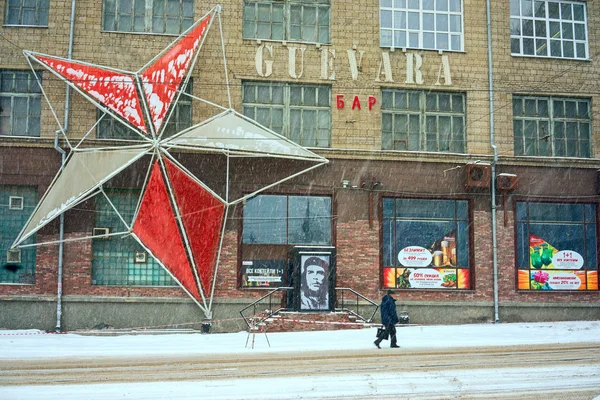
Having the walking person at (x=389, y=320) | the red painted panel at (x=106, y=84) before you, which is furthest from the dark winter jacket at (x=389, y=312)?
the red painted panel at (x=106, y=84)

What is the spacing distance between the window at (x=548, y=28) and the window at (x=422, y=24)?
2.28 meters

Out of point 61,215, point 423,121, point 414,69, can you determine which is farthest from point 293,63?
point 61,215

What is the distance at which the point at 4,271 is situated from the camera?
24.1m

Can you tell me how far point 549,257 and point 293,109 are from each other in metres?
11.1

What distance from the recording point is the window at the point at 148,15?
2527cm

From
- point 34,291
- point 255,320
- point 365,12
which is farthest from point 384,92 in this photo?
point 34,291

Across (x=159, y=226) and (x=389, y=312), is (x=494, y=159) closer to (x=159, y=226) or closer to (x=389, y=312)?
(x=389, y=312)

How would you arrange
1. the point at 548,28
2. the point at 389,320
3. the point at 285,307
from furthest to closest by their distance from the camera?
the point at 548,28
the point at 285,307
the point at 389,320

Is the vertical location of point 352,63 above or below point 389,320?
above

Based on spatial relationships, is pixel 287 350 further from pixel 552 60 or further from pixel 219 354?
pixel 552 60

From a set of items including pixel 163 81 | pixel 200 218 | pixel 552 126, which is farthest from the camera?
pixel 552 126

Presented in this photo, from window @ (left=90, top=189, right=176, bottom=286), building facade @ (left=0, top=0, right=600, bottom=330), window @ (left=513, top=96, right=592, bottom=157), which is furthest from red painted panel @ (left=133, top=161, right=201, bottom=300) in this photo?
window @ (left=513, top=96, right=592, bottom=157)

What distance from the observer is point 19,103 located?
978 inches

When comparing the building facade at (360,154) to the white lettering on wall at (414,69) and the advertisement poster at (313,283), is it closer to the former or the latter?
the white lettering on wall at (414,69)
